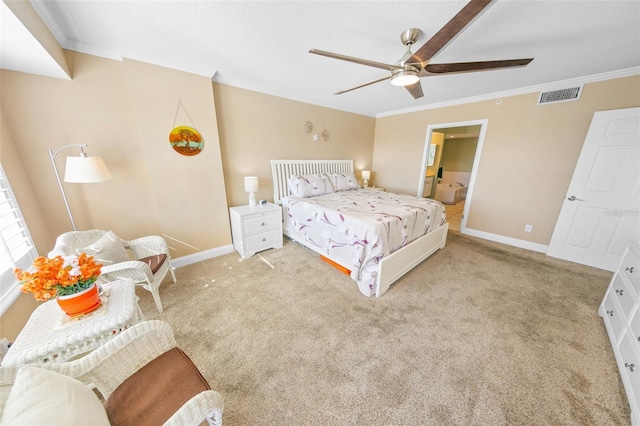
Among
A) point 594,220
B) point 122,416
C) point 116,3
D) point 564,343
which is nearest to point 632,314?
point 564,343

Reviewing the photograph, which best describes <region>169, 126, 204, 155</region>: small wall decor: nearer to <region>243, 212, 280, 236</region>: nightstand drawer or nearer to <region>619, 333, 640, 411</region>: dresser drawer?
<region>243, 212, 280, 236</region>: nightstand drawer

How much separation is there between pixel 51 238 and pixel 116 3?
2.21 m

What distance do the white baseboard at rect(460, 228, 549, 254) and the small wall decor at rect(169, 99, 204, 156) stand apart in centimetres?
462

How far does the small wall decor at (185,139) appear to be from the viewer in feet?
7.91

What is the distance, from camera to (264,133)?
3248 mm

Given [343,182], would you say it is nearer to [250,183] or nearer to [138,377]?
[250,183]

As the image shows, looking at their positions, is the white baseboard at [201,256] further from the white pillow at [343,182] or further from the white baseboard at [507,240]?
the white baseboard at [507,240]

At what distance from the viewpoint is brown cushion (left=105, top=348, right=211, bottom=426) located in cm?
85

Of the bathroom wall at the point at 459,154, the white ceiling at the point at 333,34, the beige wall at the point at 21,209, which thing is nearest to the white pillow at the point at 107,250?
the beige wall at the point at 21,209

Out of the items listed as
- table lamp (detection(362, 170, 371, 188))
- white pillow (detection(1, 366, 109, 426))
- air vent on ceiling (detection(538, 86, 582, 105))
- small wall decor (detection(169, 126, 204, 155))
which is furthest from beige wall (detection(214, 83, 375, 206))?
air vent on ceiling (detection(538, 86, 582, 105))

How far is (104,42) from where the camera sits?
192 centimetres

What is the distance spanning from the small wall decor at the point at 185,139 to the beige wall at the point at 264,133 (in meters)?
0.39

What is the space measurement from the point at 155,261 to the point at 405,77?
2848 millimetres

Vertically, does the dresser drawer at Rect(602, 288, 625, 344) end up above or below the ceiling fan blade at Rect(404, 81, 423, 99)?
below
